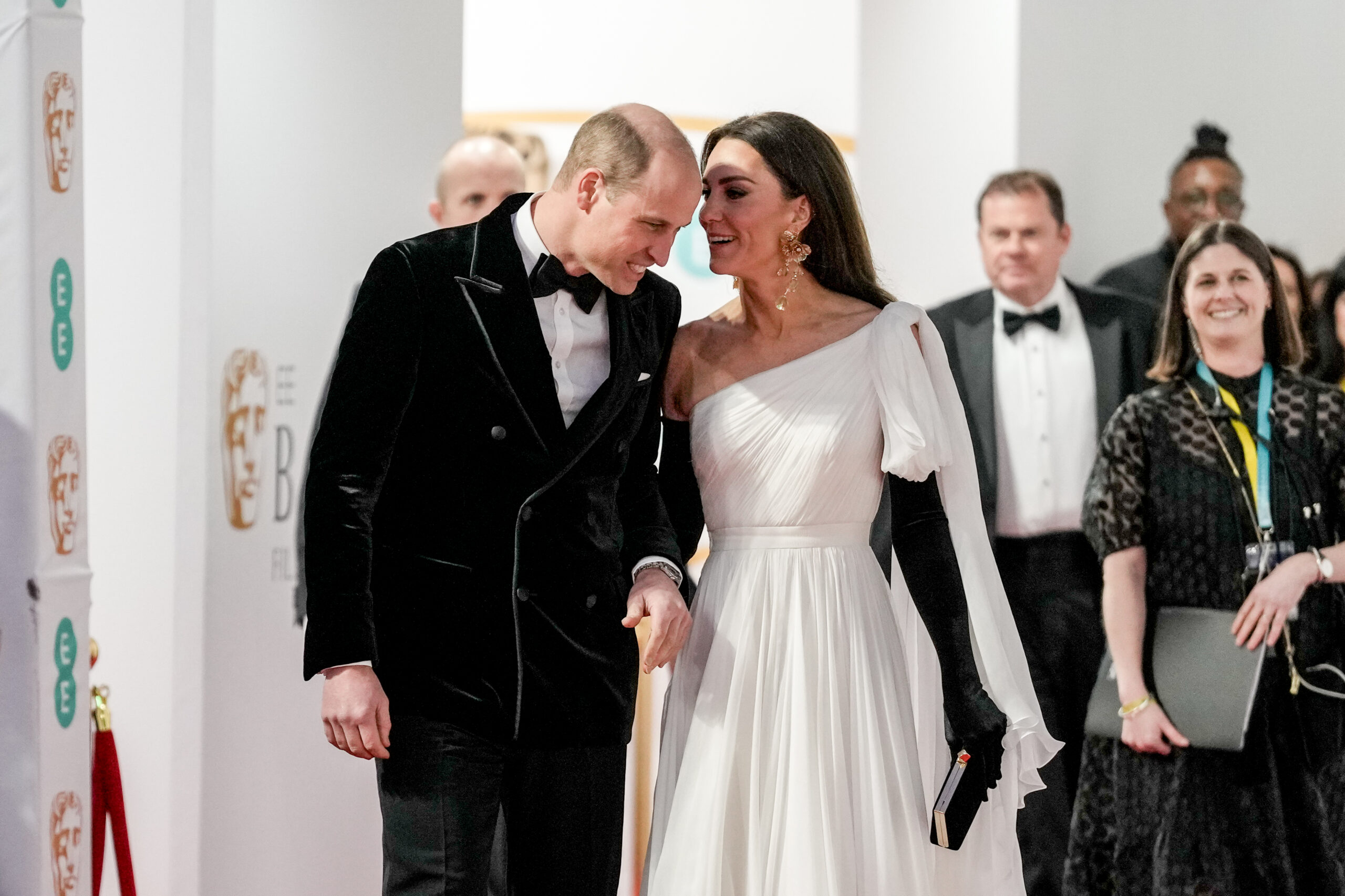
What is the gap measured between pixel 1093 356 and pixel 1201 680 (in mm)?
1182

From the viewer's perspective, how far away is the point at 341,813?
4.05 m

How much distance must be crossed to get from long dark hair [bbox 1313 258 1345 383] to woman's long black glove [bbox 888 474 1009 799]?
2732 millimetres

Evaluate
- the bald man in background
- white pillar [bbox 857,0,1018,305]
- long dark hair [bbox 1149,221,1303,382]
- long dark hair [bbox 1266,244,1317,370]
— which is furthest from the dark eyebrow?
long dark hair [bbox 1266,244,1317,370]

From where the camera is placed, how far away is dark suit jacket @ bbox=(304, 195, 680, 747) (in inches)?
87.6

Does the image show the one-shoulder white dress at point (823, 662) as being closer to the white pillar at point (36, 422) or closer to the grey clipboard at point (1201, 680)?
the white pillar at point (36, 422)

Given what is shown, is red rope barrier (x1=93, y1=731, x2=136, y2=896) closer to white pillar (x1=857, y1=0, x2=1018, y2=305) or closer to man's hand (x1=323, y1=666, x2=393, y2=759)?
man's hand (x1=323, y1=666, x2=393, y2=759)

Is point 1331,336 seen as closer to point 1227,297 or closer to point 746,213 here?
point 1227,297

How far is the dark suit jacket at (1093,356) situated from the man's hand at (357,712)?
274 cm

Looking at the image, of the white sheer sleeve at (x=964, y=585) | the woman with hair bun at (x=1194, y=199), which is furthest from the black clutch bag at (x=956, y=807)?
the woman with hair bun at (x=1194, y=199)

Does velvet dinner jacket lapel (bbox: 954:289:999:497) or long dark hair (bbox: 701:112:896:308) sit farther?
velvet dinner jacket lapel (bbox: 954:289:999:497)

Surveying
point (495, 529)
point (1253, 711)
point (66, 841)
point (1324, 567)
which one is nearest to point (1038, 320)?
point (1324, 567)

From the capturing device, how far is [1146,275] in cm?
482

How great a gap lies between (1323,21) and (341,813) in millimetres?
3953

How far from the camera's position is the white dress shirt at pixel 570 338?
2.33 m
